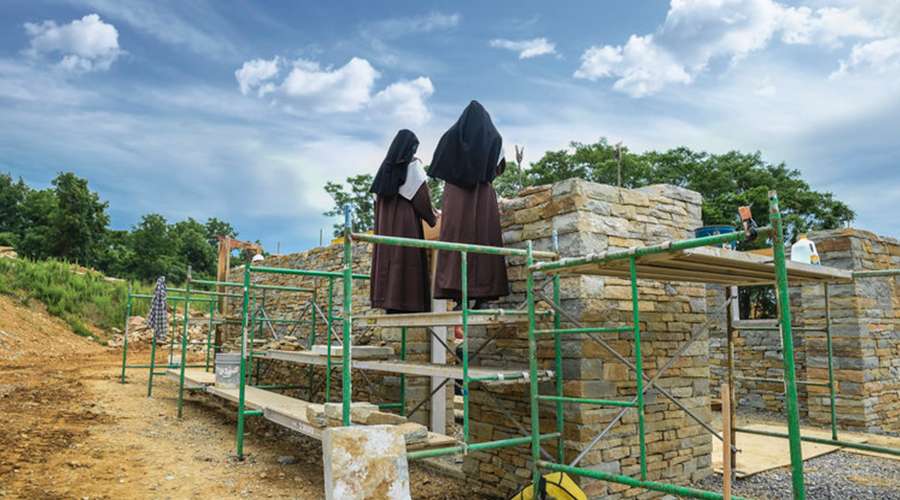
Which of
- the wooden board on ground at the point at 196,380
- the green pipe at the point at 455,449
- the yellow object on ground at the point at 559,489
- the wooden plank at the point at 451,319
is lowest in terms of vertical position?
the yellow object on ground at the point at 559,489

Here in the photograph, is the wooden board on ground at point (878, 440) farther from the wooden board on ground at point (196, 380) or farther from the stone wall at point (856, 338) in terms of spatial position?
the wooden board on ground at point (196, 380)

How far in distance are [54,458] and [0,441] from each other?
2.87 feet

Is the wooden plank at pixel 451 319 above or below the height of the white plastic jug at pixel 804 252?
below

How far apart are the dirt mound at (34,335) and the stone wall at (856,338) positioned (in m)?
14.8

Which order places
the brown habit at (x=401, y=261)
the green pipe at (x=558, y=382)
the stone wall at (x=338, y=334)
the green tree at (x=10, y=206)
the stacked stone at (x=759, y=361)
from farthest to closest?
the green tree at (x=10, y=206)
the stacked stone at (x=759, y=361)
the stone wall at (x=338, y=334)
the brown habit at (x=401, y=261)
the green pipe at (x=558, y=382)

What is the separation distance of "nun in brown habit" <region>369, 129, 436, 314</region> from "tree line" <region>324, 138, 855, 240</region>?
36.7 ft

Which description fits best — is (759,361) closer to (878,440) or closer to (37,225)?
(878,440)

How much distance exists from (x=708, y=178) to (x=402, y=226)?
1817 centimetres

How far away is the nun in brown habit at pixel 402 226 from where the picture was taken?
16.9ft

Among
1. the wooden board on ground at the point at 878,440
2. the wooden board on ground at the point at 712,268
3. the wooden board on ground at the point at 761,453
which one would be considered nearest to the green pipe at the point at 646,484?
the wooden board on ground at the point at 712,268

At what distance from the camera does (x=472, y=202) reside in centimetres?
486

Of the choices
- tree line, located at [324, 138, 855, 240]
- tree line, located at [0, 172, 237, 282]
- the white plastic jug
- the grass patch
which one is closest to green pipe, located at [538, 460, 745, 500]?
the white plastic jug

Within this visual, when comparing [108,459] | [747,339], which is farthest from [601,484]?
[747,339]

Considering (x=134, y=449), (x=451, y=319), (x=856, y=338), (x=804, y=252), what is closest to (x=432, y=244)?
(x=451, y=319)
